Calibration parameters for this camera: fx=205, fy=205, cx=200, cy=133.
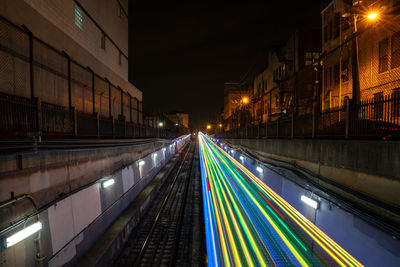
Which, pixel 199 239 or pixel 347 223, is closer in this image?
pixel 347 223

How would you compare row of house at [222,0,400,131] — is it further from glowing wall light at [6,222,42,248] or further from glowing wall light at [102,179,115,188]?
glowing wall light at [6,222,42,248]

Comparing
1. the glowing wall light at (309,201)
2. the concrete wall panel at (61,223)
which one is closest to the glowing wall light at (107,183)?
the concrete wall panel at (61,223)

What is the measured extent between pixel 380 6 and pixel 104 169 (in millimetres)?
20534

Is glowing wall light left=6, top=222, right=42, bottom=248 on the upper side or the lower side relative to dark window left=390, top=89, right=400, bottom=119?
lower

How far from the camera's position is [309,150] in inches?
307

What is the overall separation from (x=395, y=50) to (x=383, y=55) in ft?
2.65

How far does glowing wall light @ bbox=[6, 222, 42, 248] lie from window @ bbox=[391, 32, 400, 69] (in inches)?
766

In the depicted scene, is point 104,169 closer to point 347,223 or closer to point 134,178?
point 134,178

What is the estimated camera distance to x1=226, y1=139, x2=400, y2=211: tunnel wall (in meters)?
4.39

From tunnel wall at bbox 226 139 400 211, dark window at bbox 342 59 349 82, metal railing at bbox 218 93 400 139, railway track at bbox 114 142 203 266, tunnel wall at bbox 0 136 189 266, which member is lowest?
railway track at bbox 114 142 203 266

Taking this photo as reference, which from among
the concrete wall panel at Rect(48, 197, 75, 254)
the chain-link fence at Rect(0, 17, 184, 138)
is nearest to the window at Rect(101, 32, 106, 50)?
the chain-link fence at Rect(0, 17, 184, 138)

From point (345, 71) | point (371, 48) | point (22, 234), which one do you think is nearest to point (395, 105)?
point (22, 234)

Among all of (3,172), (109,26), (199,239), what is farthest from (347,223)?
(109,26)

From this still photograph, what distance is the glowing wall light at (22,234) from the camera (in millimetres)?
3482
